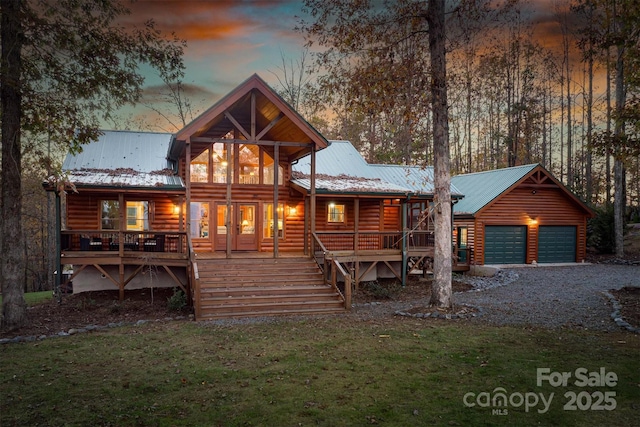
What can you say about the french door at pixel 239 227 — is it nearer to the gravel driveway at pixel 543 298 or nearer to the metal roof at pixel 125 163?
the metal roof at pixel 125 163

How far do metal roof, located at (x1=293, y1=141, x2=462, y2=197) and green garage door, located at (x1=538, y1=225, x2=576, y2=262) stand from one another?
7.25 meters

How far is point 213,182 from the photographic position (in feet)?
58.5

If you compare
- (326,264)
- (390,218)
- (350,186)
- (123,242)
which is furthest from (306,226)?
(123,242)

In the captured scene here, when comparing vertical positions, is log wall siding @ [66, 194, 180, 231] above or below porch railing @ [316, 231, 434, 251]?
above

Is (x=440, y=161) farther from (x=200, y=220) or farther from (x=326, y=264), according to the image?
(x=200, y=220)

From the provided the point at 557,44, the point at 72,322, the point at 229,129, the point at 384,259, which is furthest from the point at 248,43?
the point at 557,44

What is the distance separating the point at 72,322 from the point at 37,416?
23.3 feet

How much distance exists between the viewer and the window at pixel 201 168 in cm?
1778

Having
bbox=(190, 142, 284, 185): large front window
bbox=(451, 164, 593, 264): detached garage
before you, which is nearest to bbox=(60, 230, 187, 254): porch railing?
bbox=(190, 142, 284, 185): large front window

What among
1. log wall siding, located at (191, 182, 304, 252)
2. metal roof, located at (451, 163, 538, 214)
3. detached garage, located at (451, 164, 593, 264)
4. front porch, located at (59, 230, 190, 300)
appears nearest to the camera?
front porch, located at (59, 230, 190, 300)

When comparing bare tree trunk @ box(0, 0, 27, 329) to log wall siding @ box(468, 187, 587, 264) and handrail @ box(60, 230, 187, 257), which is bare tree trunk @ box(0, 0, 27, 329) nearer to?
handrail @ box(60, 230, 187, 257)

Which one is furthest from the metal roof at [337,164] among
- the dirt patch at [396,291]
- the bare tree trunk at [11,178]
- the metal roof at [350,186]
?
the bare tree trunk at [11,178]

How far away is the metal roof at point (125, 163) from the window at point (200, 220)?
1293mm

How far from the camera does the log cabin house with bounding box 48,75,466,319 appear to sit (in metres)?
14.3
